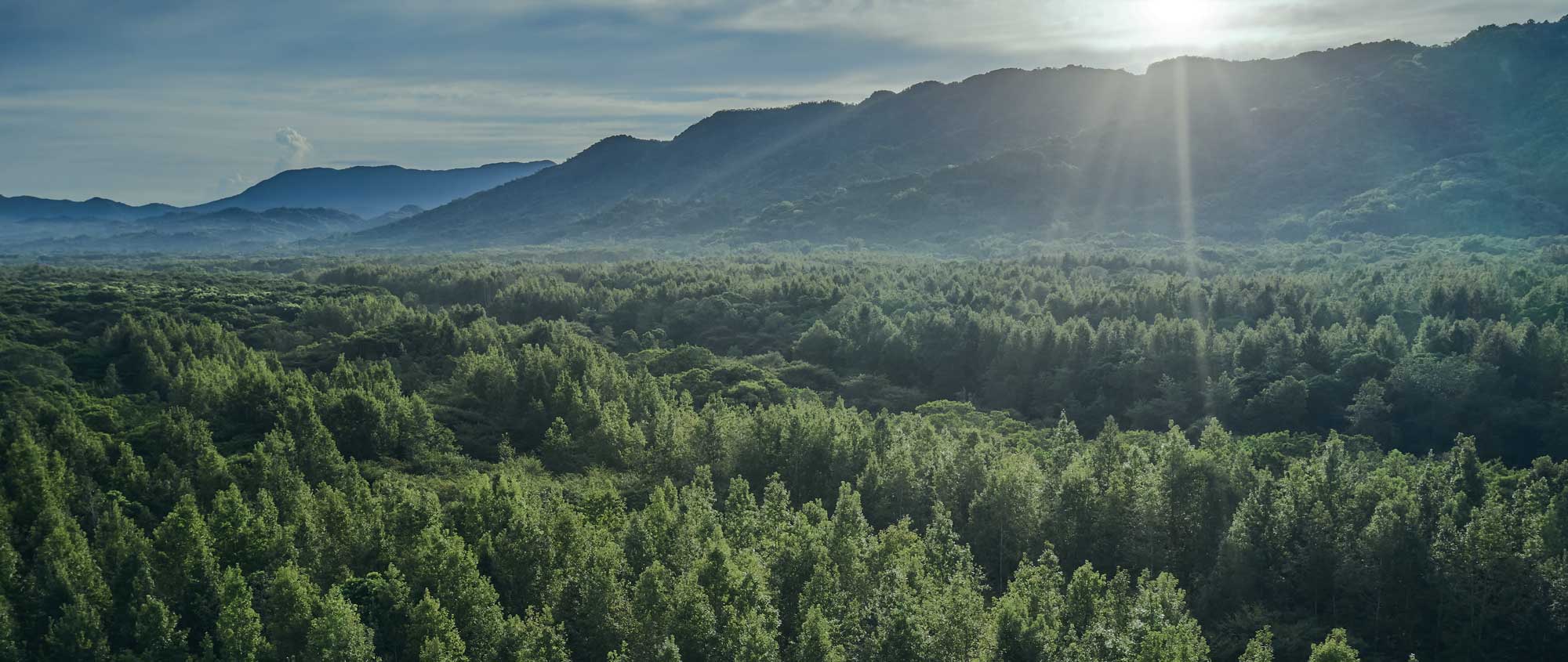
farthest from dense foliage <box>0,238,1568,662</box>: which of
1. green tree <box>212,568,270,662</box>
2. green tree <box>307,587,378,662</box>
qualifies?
green tree <box>212,568,270,662</box>

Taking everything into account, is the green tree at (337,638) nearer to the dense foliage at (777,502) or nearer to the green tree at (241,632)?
the dense foliage at (777,502)

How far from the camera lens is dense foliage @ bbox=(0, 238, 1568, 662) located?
153ft

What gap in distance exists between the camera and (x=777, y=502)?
209 feet

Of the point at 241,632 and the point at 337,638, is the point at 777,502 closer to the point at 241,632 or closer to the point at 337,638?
the point at 337,638

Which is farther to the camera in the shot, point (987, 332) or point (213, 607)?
point (987, 332)

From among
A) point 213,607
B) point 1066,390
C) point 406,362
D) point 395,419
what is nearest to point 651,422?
point 395,419

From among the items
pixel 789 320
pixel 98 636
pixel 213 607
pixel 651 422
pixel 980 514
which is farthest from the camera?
pixel 789 320

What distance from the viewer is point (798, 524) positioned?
2275 inches

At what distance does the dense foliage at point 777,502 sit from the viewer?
46.7 m

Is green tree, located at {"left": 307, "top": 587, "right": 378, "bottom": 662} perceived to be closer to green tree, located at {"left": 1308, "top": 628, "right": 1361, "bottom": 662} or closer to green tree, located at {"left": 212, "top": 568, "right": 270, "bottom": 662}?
green tree, located at {"left": 212, "top": 568, "right": 270, "bottom": 662}

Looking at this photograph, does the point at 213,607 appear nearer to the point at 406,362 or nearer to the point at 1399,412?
the point at 406,362

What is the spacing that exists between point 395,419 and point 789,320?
91.9 meters

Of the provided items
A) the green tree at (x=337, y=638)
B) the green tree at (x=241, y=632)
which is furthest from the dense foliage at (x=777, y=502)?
the green tree at (x=241, y=632)

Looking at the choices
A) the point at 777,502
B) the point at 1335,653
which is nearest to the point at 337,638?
the point at 777,502
